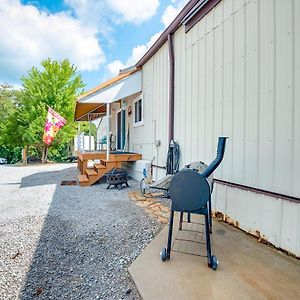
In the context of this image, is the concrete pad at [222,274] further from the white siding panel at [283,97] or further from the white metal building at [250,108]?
the white siding panel at [283,97]

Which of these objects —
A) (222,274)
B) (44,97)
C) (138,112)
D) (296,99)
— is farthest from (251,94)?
(44,97)

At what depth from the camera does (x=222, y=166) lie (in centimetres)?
380

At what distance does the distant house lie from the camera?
2596 mm

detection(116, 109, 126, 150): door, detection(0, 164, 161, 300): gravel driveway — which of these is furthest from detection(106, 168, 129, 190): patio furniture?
detection(116, 109, 126, 150): door

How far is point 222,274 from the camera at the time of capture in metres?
2.15

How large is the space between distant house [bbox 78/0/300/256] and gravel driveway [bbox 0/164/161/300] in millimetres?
1499

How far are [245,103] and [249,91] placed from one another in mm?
172

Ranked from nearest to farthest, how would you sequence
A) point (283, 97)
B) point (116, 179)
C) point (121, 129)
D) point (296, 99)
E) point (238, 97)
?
point (296, 99)
point (283, 97)
point (238, 97)
point (116, 179)
point (121, 129)

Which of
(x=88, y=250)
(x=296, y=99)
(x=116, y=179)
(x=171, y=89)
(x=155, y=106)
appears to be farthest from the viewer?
(x=155, y=106)

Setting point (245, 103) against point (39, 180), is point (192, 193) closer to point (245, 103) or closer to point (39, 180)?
point (245, 103)

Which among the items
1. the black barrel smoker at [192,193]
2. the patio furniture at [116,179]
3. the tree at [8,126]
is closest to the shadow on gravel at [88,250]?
the black barrel smoker at [192,193]

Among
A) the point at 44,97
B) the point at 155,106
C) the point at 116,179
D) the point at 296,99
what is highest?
the point at 44,97

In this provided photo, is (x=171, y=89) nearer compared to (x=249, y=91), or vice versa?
(x=249, y=91)

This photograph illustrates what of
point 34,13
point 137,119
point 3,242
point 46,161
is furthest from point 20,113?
point 3,242
